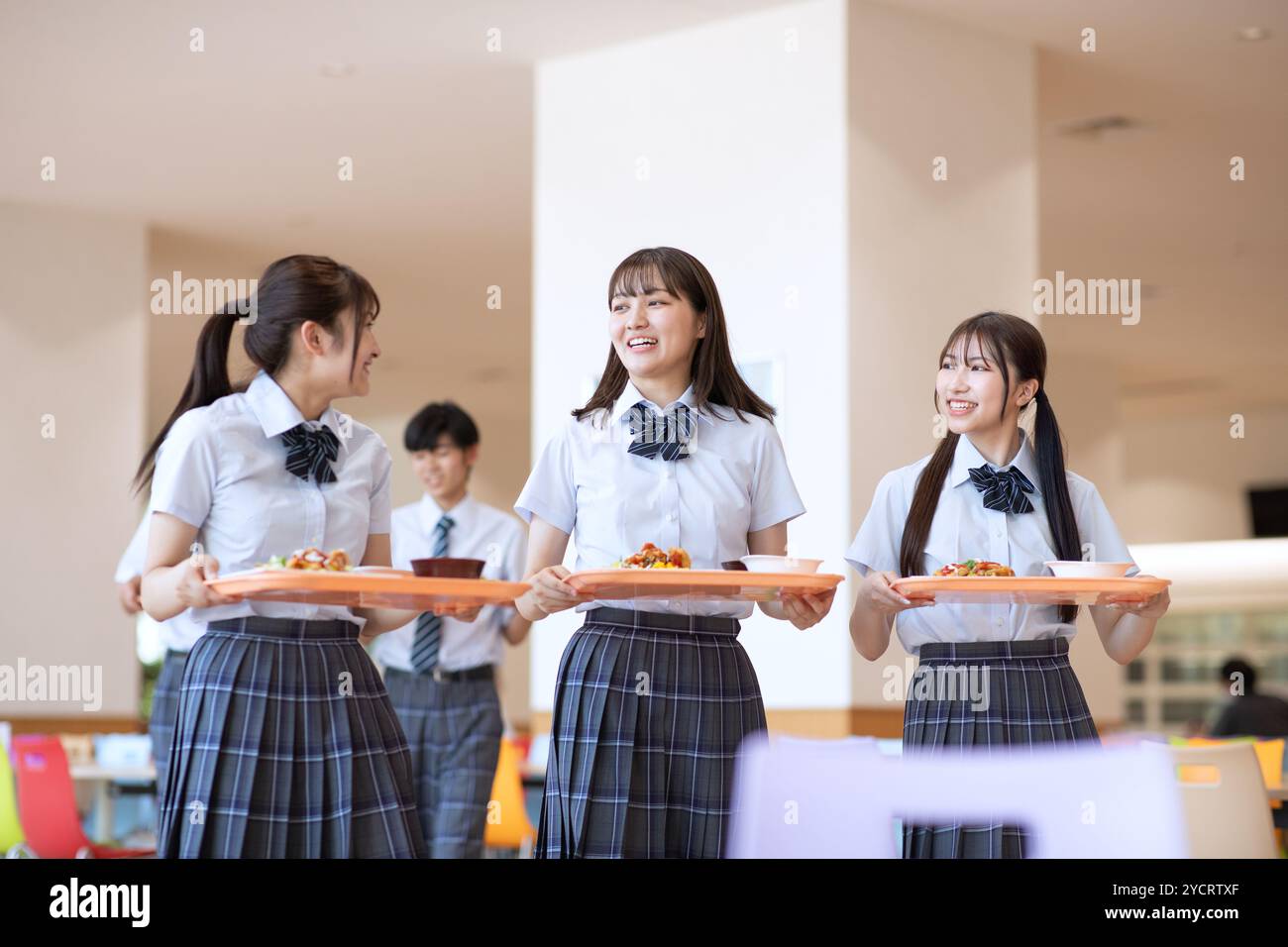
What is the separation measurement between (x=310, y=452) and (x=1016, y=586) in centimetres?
121

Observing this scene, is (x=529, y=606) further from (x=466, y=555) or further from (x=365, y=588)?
(x=466, y=555)

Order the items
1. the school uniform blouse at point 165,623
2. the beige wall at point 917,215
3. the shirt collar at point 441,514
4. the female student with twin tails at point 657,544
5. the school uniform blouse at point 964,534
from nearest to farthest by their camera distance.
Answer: the female student with twin tails at point 657,544
the school uniform blouse at point 964,534
the school uniform blouse at point 165,623
the shirt collar at point 441,514
the beige wall at point 917,215

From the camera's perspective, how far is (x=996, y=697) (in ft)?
9.13

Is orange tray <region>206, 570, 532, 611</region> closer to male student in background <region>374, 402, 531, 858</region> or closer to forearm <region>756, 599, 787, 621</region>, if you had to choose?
forearm <region>756, 599, 787, 621</region>

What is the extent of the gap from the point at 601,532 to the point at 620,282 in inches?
17.8

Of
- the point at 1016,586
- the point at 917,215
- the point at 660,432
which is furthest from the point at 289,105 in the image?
the point at 1016,586

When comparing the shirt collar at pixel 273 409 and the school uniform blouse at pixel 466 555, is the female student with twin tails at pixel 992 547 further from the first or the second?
the school uniform blouse at pixel 466 555

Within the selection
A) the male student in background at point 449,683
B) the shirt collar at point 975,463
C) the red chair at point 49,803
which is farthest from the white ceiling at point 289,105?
the shirt collar at point 975,463

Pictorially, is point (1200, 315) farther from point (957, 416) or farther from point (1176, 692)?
point (957, 416)

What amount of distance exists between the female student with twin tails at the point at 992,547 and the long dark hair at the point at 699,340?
0.35 m

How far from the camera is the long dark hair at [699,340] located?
286cm

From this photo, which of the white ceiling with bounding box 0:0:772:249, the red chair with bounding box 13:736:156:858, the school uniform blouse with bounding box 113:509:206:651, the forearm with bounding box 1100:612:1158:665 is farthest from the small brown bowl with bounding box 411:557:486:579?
the white ceiling with bounding box 0:0:772:249

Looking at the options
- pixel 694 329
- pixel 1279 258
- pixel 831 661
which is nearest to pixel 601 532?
pixel 694 329
